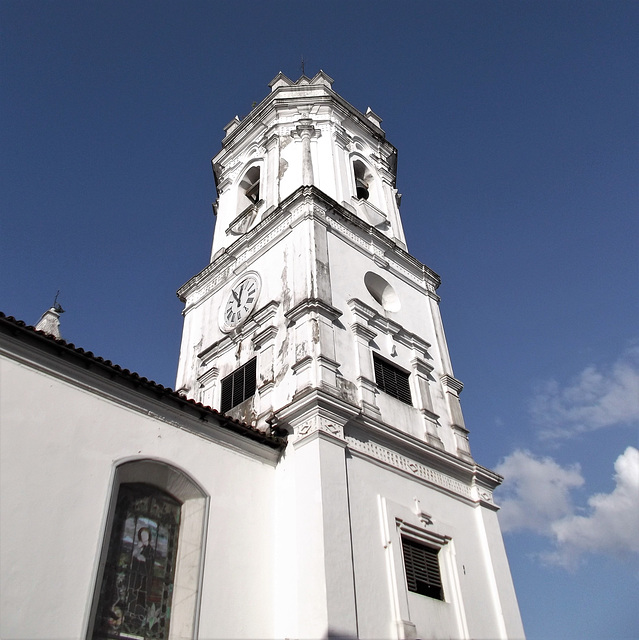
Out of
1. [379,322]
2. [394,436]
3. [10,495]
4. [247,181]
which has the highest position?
[247,181]

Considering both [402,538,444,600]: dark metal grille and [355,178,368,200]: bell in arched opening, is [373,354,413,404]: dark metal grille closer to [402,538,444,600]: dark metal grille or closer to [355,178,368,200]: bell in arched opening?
[402,538,444,600]: dark metal grille

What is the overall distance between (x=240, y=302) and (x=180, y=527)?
291 inches

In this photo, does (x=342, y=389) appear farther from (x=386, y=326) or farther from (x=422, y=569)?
(x=422, y=569)

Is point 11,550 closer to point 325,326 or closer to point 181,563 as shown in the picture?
point 181,563

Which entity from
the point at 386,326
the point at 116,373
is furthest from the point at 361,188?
the point at 116,373

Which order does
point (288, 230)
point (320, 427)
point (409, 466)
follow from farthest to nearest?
point (288, 230) → point (409, 466) → point (320, 427)

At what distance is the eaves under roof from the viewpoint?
32.4 feet

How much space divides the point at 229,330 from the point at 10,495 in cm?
848

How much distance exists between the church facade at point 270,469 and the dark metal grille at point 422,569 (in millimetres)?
40

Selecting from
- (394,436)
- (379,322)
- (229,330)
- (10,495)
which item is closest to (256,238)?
(229,330)

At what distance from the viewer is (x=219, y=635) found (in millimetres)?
9875

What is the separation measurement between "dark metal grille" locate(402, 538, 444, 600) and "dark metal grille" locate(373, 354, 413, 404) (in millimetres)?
3589

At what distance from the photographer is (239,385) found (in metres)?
15.2

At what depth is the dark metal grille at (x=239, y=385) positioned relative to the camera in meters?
14.8
